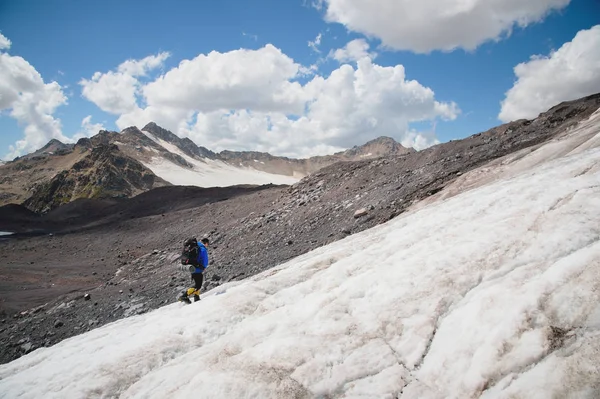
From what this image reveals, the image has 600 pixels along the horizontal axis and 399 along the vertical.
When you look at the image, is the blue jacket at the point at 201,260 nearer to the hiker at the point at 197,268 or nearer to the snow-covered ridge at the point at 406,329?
the hiker at the point at 197,268

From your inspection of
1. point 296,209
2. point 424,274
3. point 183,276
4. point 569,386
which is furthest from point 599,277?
point 296,209

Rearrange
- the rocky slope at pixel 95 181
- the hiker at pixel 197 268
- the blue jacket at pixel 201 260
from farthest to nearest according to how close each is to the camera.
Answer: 1. the rocky slope at pixel 95 181
2. the blue jacket at pixel 201 260
3. the hiker at pixel 197 268

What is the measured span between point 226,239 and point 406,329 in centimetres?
2606

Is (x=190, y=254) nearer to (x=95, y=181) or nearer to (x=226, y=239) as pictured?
(x=226, y=239)

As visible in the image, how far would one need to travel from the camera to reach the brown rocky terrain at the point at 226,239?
2064cm

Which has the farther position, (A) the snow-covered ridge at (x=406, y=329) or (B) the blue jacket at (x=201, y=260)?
(B) the blue jacket at (x=201, y=260)

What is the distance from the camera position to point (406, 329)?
7.50 metres

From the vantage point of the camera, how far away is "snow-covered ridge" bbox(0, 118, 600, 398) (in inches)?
241

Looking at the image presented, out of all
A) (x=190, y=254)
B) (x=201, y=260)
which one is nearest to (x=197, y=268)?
(x=201, y=260)

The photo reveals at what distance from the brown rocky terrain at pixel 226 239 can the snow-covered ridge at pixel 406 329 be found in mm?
9689

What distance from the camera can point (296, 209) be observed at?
31.3 meters

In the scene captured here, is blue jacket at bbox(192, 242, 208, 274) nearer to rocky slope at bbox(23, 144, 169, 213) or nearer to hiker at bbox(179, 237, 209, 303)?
hiker at bbox(179, 237, 209, 303)

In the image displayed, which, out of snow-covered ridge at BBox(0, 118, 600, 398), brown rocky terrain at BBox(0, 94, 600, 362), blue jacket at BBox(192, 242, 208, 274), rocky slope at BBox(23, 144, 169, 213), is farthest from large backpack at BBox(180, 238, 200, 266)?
rocky slope at BBox(23, 144, 169, 213)

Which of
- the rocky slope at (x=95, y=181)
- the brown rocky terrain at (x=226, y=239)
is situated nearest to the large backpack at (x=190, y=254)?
the brown rocky terrain at (x=226, y=239)
